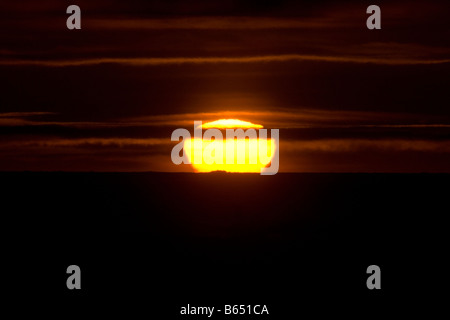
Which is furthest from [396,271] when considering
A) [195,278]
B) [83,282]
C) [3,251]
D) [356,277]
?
[3,251]

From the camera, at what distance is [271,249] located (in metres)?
16.8

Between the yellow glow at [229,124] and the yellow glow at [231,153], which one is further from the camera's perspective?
the yellow glow at [231,153]

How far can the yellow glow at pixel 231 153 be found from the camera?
71.2 ft

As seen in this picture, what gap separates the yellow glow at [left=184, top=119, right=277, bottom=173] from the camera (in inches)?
854

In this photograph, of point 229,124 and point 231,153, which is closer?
point 229,124

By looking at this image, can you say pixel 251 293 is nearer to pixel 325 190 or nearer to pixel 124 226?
pixel 124 226

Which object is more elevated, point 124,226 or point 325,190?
point 325,190

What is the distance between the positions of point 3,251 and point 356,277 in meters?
5.45

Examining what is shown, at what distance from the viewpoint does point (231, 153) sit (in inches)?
899

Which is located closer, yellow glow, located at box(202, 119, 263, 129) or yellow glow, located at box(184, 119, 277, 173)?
yellow glow, located at box(202, 119, 263, 129)
